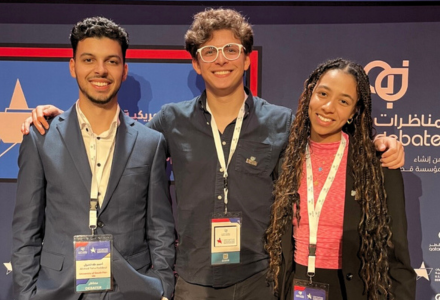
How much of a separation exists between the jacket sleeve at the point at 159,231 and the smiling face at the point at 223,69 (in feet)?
1.60

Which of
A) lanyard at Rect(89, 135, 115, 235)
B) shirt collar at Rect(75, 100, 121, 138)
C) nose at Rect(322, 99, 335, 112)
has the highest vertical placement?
nose at Rect(322, 99, 335, 112)

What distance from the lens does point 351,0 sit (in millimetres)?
2775

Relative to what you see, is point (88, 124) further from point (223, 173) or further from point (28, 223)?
point (223, 173)

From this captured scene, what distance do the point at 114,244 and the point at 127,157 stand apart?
441 millimetres

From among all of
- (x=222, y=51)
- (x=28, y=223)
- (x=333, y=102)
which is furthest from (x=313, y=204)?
(x=28, y=223)

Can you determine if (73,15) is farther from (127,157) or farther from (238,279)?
(238,279)

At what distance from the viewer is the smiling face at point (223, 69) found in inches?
88.7

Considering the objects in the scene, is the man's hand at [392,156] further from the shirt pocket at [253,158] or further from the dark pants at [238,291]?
the dark pants at [238,291]

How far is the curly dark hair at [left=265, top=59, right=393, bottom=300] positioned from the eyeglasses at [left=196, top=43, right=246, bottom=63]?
439 millimetres

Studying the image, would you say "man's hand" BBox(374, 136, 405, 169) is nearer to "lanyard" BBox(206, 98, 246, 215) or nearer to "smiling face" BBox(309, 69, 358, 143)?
"smiling face" BBox(309, 69, 358, 143)

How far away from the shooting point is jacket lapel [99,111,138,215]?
2.03 metres

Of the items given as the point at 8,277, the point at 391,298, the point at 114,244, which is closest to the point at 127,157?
the point at 114,244

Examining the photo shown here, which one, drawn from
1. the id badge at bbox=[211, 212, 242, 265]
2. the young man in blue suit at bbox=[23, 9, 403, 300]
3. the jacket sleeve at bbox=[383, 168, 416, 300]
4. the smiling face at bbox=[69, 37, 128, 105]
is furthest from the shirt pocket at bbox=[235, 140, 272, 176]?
the smiling face at bbox=[69, 37, 128, 105]

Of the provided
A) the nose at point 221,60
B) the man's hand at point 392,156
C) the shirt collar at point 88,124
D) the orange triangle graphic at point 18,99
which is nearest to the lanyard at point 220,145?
the nose at point 221,60
